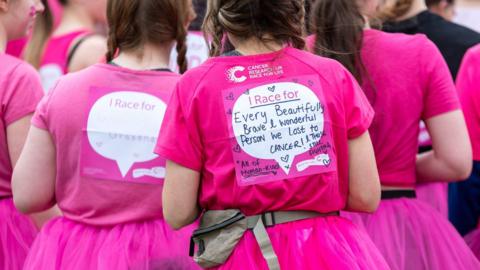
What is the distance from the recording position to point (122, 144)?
2.93 meters

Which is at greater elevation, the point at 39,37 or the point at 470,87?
the point at 470,87

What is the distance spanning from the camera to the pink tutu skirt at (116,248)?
291cm

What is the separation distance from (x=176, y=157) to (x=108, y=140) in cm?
50

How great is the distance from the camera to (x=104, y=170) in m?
2.93

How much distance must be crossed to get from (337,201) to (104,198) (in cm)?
83

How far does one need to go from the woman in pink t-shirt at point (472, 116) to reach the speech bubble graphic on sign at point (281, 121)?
1229mm

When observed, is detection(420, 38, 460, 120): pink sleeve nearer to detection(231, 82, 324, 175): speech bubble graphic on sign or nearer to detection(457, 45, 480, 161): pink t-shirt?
detection(457, 45, 480, 161): pink t-shirt

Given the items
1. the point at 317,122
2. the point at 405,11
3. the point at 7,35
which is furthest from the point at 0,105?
the point at 405,11

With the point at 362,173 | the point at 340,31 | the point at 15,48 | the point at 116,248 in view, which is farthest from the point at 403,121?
the point at 15,48

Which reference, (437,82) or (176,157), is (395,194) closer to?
(437,82)

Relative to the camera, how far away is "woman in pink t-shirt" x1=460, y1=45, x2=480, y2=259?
3520mm

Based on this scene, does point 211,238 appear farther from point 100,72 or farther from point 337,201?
point 100,72

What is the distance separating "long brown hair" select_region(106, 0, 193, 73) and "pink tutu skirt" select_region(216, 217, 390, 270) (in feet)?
2.92

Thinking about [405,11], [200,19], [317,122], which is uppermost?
[317,122]
